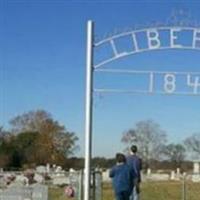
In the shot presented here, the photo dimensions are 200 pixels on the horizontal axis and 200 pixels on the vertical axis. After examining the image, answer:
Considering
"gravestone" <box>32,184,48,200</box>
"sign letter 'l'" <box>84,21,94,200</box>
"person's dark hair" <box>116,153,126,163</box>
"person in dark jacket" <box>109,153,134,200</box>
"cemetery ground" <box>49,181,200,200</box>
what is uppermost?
"sign letter 'l'" <box>84,21,94,200</box>

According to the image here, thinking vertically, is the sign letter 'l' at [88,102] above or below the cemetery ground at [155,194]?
above

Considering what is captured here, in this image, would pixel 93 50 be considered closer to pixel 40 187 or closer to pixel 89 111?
pixel 89 111

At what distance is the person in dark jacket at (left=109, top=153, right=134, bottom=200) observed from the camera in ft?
45.6

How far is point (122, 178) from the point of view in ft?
45.7

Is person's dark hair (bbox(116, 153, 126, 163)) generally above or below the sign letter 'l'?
below

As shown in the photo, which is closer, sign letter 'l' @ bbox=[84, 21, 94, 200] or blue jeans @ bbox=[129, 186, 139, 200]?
sign letter 'l' @ bbox=[84, 21, 94, 200]

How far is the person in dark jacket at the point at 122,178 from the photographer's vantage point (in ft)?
45.6

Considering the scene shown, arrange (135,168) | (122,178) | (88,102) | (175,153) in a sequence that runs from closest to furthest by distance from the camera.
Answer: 1. (88,102)
2. (122,178)
3. (135,168)
4. (175,153)

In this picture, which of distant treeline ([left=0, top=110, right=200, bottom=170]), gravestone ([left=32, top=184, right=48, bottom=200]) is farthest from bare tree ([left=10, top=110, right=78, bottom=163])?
gravestone ([left=32, top=184, right=48, bottom=200])

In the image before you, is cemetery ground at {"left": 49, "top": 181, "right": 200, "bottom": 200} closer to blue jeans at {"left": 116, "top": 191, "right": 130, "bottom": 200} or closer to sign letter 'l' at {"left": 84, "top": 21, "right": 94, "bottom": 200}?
blue jeans at {"left": 116, "top": 191, "right": 130, "bottom": 200}

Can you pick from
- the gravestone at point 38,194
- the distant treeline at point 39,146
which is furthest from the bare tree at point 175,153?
the gravestone at point 38,194

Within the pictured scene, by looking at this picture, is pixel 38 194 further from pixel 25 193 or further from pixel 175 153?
pixel 175 153

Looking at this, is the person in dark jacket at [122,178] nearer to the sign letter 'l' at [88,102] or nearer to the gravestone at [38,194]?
the sign letter 'l' at [88,102]

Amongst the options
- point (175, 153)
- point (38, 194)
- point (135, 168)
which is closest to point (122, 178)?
point (135, 168)
